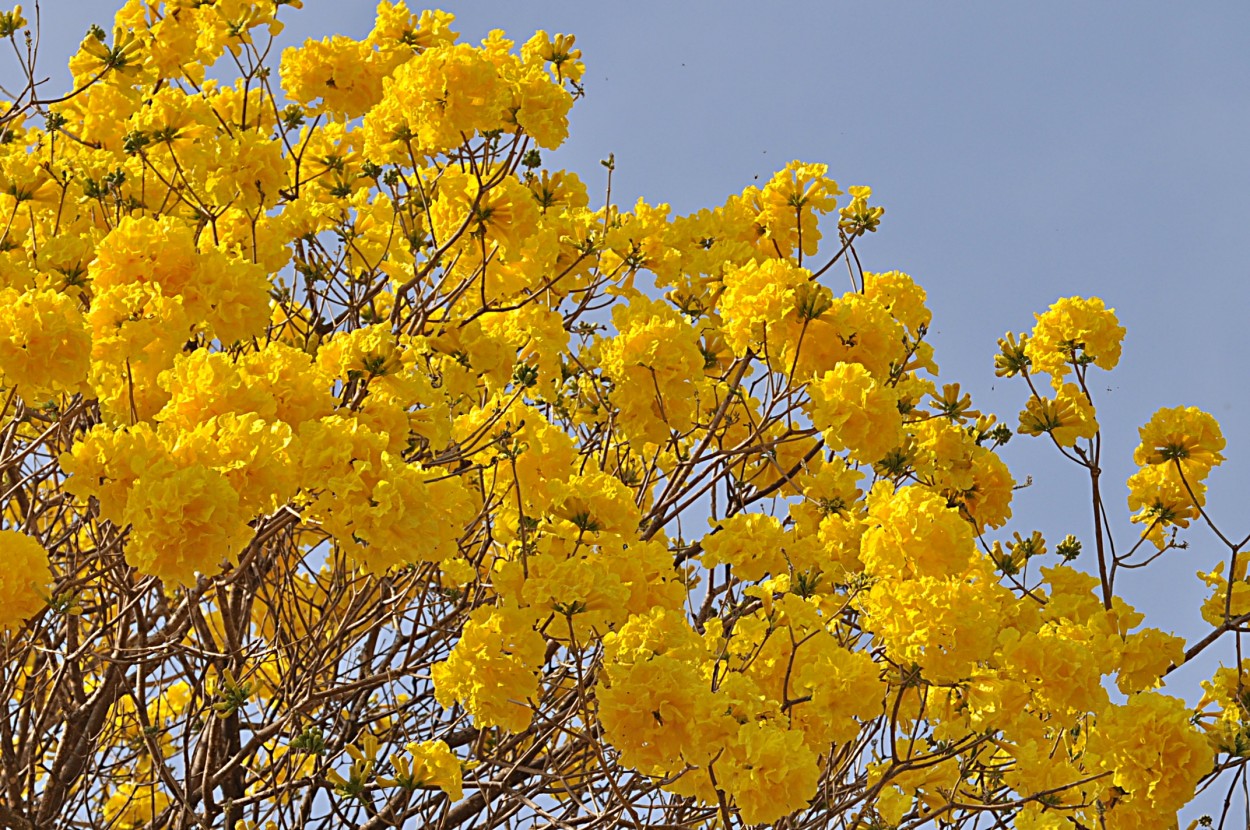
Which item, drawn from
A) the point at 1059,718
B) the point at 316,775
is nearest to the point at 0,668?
the point at 316,775

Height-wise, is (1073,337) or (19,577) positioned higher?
(1073,337)

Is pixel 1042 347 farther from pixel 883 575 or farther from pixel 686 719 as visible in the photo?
pixel 686 719

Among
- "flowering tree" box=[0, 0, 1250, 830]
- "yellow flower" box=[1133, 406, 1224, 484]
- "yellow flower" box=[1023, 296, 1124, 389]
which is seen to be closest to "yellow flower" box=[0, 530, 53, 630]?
"flowering tree" box=[0, 0, 1250, 830]

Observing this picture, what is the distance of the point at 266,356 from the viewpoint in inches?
99.6

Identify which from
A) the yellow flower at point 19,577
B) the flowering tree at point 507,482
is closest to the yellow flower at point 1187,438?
the flowering tree at point 507,482

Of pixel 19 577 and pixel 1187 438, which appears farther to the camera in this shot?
pixel 1187 438

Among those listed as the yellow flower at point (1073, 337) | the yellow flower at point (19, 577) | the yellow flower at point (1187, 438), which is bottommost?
the yellow flower at point (19, 577)

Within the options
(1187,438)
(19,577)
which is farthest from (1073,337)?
(19,577)

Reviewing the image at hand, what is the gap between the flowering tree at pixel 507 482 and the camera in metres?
2.59

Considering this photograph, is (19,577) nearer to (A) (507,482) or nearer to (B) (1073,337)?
(A) (507,482)

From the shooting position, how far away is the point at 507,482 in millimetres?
3568

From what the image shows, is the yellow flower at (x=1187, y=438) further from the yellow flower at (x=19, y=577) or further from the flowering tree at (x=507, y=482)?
the yellow flower at (x=19, y=577)

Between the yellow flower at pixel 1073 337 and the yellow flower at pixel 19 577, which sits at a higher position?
the yellow flower at pixel 1073 337

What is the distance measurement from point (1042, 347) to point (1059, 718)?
4.66ft
